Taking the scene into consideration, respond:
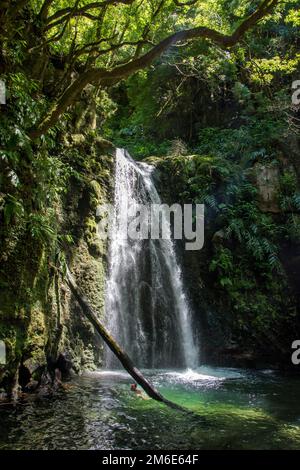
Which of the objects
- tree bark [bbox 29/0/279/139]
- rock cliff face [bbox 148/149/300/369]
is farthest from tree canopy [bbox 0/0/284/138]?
rock cliff face [bbox 148/149/300/369]

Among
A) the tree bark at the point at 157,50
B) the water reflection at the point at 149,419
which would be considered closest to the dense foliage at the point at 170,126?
the tree bark at the point at 157,50

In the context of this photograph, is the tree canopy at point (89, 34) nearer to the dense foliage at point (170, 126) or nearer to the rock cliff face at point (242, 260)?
the dense foliage at point (170, 126)

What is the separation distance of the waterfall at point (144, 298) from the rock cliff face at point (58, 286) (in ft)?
1.51

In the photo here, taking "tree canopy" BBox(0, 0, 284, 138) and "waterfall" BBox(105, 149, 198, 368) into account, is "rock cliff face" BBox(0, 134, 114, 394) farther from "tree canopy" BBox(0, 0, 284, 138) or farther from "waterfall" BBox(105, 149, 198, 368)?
"tree canopy" BBox(0, 0, 284, 138)

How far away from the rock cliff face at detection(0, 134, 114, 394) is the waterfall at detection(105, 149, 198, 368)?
0.46 metres

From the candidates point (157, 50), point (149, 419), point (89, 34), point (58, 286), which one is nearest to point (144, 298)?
point (58, 286)

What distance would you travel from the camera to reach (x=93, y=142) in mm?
10352

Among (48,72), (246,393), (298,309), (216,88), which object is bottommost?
(246,393)

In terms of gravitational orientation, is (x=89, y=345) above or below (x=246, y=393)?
above

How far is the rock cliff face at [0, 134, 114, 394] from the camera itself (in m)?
5.68

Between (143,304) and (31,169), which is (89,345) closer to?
(143,304)

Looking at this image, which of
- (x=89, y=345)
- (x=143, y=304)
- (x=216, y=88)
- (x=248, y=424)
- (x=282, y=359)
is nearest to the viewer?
(x=248, y=424)

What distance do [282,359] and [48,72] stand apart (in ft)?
29.0

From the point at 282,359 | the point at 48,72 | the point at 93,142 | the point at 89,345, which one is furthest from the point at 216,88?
the point at 89,345
